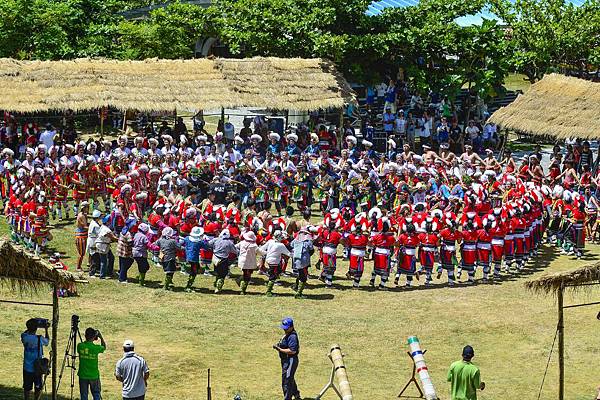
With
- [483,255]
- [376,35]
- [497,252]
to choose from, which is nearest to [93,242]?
[483,255]

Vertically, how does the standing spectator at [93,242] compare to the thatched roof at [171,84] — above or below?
below

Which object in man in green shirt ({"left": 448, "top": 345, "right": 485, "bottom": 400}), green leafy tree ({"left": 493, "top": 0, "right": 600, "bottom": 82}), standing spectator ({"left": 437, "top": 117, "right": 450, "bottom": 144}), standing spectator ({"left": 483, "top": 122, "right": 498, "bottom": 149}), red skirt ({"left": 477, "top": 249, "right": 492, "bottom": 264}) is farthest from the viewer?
standing spectator ({"left": 483, "top": 122, "right": 498, "bottom": 149})

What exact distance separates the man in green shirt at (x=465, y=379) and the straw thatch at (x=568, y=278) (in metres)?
1.55

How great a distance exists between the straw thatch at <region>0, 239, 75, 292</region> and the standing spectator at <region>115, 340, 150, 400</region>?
1425mm

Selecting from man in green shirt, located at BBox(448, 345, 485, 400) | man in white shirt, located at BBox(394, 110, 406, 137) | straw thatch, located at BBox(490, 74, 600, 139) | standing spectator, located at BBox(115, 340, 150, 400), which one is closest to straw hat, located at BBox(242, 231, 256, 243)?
standing spectator, located at BBox(115, 340, 150, 400)

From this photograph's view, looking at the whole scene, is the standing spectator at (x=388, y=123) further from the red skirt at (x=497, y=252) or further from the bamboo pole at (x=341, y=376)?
the bamboo pole at (x=341, y=376)

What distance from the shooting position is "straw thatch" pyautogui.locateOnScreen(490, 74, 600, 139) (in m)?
33.2

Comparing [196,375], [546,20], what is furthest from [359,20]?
[196,375]

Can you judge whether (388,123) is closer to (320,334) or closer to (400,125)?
(400,125)

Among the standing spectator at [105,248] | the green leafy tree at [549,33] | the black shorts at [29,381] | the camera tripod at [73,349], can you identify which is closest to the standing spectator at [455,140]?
the green leafy tree at [549,33]

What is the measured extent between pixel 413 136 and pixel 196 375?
2121 centimetres

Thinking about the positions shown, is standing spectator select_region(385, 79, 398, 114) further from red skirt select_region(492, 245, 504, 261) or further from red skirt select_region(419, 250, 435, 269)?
red skirt select_region(419, 250, 435, 269)

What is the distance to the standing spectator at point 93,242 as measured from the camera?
970 inches

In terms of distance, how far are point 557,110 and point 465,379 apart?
19.6m
